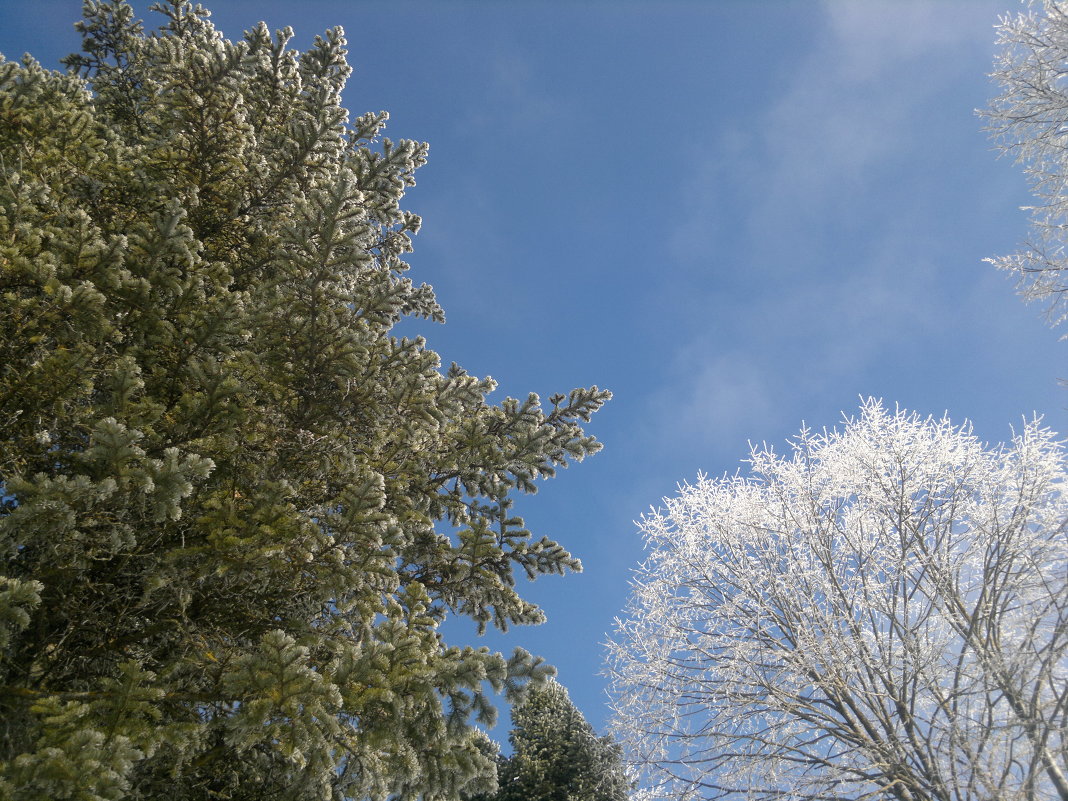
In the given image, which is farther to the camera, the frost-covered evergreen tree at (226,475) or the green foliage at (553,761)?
the green foliage at (553,761)

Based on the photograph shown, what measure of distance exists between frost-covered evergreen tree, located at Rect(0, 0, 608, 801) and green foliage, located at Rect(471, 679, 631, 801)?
13.7 m

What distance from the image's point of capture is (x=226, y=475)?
5000mm

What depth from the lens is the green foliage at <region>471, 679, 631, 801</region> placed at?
17.7m

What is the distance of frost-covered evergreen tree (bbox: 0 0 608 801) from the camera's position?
3699mm

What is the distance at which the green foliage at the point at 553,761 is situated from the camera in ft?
58.1

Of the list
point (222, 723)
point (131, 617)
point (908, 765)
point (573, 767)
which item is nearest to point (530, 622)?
point (222, 723)

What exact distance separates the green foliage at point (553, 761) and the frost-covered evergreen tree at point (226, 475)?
1368 cm

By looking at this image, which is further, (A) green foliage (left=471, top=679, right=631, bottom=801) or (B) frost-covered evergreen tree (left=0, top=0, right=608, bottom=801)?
(A) green foliage (left=471, top=679, right=631, bottom=801)

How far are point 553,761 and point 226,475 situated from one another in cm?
1714

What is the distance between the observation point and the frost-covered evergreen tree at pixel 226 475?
3.70m

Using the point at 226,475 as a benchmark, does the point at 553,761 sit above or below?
above

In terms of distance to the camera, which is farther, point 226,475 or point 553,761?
point 553,761

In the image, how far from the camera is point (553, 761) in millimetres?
18406

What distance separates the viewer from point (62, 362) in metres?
4.28
